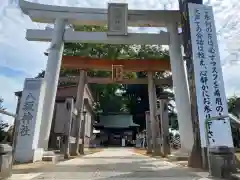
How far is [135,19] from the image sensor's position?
Result: 11.3 m

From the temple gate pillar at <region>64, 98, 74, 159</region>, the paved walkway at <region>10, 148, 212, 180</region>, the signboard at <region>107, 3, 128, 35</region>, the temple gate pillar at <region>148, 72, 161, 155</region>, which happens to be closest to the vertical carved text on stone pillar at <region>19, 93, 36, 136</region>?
the paved walkway at <region>10, 148, 212, 180</region>

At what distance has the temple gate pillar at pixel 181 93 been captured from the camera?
32.2ft

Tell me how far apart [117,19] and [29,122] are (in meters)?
5.42

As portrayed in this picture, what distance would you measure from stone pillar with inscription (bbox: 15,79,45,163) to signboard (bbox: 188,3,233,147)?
5.14 metres

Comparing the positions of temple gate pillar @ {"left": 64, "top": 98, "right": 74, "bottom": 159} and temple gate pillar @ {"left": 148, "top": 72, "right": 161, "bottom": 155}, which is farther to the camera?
temple gate pillar @ {"left": 148, "top": 72, "right": 161, "bottom": 155}

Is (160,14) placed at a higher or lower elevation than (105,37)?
higher

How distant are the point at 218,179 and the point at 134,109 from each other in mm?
33263

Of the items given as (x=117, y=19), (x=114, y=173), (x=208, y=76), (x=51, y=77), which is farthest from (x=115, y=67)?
(x=114, y=173)

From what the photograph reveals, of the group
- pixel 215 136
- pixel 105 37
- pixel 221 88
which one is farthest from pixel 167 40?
pixel 215 136

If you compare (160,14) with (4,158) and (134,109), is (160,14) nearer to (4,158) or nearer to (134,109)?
(4,158)

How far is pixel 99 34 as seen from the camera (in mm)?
11195

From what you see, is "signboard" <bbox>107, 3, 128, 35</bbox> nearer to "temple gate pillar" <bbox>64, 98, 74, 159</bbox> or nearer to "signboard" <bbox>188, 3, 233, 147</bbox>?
"signboard" <bbox>188, 3, 233, 147</bbox>

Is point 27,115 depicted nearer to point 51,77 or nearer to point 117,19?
point 51,77

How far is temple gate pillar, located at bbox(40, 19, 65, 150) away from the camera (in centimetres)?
987
